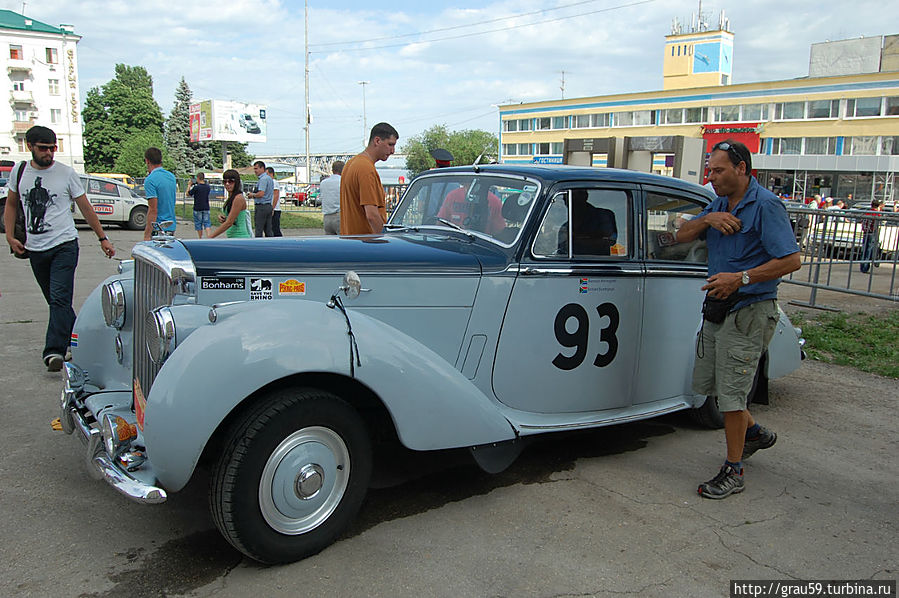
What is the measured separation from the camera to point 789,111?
51875 millimetres

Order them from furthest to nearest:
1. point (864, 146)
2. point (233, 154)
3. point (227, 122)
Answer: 1. point (233, 154)
2. point (227, 122)
3. point (864, 146)

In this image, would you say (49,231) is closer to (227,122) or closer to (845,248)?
(845,248)

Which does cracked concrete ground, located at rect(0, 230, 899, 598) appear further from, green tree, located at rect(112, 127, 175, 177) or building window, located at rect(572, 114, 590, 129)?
building window, located at rect(572, 114, 590, 129)

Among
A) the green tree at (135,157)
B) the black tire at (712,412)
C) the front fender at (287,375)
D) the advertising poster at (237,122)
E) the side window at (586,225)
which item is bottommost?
the black tire at (712,412)

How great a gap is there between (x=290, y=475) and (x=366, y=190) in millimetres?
2952

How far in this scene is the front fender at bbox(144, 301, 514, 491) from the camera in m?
2.66

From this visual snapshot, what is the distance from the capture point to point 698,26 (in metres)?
74.5

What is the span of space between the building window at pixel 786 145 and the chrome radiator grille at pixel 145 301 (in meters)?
56.7

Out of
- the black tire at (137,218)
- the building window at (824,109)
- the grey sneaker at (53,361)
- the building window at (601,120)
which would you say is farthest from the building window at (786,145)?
the grey sneaker at (53,361)

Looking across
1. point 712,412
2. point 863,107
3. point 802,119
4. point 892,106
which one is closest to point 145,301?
point 712,412

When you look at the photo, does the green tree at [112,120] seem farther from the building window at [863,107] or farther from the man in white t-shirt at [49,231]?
the man in white t-shirt at [49,231]

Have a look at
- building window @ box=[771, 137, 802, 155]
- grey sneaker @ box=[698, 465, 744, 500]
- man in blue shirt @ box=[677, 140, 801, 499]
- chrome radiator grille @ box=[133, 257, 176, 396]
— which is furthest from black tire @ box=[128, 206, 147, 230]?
building window @ box=[771, 137, 802, 155]

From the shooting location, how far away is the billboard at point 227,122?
52625mm

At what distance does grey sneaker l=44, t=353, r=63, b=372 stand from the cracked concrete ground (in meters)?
0.64
